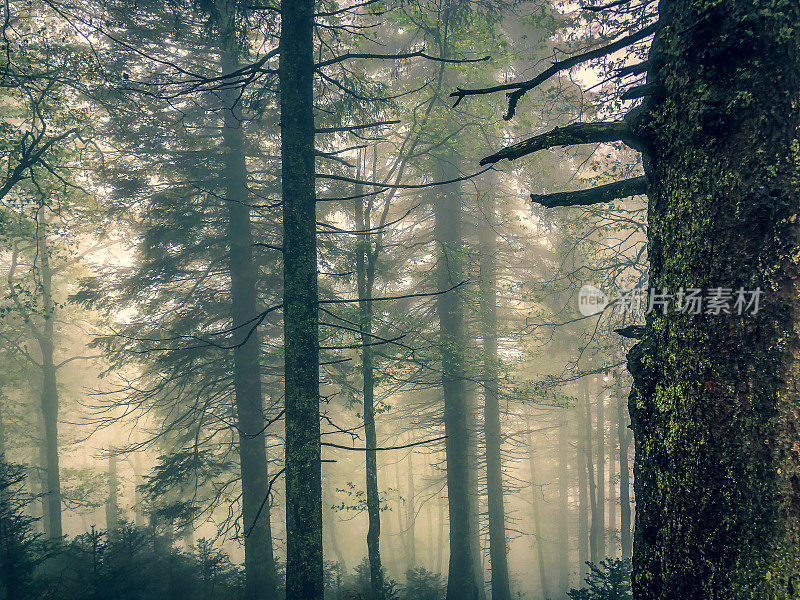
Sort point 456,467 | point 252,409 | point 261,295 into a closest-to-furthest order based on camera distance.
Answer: point 252,409, point 456,467, point 261,295

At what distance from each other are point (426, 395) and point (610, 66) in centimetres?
1433

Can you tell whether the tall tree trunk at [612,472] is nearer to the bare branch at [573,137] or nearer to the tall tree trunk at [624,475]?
the tall tree trunk at [624,475]

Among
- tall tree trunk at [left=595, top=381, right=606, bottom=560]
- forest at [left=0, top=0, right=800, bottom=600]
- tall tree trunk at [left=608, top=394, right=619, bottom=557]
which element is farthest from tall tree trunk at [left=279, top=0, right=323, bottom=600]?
tall tree trunk at [left=608, top=394, right=619, bottom=557]

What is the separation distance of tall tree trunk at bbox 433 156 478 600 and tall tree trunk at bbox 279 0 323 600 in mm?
6057

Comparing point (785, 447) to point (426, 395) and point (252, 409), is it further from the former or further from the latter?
point (426, 395)

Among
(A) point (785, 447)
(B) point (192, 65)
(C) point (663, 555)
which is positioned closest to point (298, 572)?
(C) point (663, 555)

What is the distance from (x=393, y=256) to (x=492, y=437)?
25.2 feet

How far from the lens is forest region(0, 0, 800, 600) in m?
1.77

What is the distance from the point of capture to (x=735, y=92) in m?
1.83

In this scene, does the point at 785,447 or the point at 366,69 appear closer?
the point at 785,447

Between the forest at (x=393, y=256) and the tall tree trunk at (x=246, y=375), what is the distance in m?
0.08

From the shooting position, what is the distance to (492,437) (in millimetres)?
15586

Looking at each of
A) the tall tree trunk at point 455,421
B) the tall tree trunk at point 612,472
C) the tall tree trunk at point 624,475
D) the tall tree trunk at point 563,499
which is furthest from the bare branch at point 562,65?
the tall tree trunk at point 563,499

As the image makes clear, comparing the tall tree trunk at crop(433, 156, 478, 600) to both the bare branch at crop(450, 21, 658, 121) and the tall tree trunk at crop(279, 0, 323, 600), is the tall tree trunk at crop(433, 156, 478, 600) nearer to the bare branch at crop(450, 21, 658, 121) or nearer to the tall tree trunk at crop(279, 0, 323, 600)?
the tall tree trunk at crop(279, 0, 323, 600)
